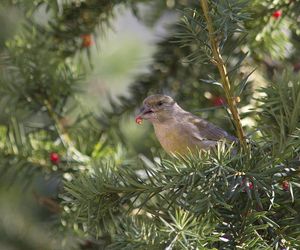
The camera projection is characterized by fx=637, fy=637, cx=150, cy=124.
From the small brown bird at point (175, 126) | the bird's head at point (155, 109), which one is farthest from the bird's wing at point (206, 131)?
the bird's head at point (155, 109)

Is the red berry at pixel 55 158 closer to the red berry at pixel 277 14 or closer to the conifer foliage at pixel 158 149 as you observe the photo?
the conifer foliage at pixel 158 149

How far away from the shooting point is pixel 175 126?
9.44 feet

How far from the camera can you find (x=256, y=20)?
2.58 meters

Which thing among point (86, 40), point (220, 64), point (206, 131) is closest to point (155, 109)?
point (206, 131)

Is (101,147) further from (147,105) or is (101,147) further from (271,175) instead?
(271,175)

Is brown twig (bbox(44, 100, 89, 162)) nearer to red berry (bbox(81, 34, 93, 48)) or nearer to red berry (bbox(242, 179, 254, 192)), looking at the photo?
red berry (bbox(81, 34, 93, 48))

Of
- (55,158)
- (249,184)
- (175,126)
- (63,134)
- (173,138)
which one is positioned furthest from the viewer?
(175,126)

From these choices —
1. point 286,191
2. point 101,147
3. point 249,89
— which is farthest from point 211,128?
point 286,191

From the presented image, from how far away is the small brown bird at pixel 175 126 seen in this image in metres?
2.66

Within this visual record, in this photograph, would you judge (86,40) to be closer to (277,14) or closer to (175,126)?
(175,126)

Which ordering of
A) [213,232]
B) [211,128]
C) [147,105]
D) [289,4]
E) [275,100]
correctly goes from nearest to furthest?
[213,232]
[275,100]
[289,4]
[211,128]
[147,105]

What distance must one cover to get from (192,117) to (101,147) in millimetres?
569

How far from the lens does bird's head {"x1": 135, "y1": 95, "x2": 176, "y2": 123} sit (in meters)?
2.93

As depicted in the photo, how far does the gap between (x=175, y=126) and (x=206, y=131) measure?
0.23 metres
